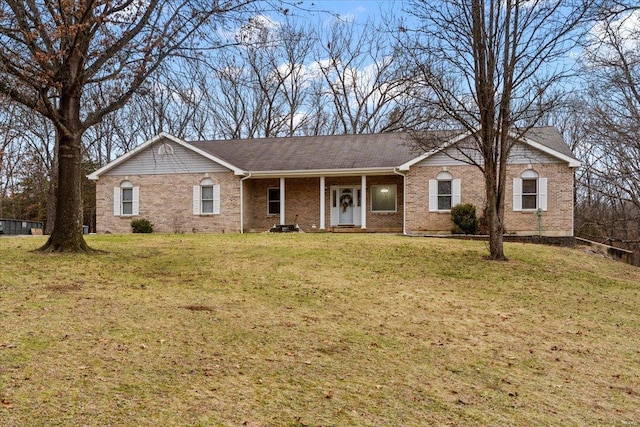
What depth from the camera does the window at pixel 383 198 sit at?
21141 millimetres

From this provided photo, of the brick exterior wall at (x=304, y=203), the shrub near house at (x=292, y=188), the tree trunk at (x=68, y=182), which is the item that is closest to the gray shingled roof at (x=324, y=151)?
the shrub near house at (x=292, y=188)

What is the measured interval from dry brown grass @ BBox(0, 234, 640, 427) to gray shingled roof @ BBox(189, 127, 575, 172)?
10.7m

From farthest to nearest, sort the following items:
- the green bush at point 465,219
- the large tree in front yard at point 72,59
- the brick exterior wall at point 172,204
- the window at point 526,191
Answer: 1. the brick exterior wall at point 172,204
2. the window at point 526,191
3. the green bush at point 465,219
4. the large tree in front yard at point 72,59

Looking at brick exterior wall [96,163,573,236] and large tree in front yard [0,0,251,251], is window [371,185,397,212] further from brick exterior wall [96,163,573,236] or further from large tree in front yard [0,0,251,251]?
large tree in front yard [0,0,251,251]

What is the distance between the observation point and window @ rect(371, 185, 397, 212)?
69.4 feet

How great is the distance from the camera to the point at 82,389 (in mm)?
3684

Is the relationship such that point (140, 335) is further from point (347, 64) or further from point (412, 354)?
point (347, 64)

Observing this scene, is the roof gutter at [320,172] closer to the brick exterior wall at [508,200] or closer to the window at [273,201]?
the brick exterior wall at [508,200]

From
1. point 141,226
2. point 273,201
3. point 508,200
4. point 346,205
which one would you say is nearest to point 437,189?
point 508,200

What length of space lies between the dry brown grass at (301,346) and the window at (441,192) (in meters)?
8.92

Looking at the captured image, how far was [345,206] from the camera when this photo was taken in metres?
21.8

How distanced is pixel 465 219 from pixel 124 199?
1467cm

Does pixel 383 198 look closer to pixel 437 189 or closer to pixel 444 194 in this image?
pixel 437 189

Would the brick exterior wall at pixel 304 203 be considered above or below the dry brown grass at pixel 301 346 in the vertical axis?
above
